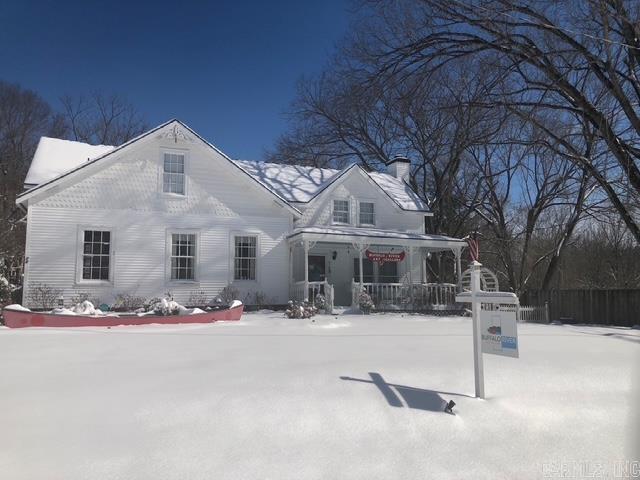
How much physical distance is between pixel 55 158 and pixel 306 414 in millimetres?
17179

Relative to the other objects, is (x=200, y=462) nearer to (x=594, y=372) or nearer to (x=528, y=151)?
(x=594, y=372)

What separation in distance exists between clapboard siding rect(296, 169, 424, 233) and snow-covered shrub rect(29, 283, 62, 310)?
30.5 ft

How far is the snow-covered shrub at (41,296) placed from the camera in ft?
52.4

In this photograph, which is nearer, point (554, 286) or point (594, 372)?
point (594, 372)

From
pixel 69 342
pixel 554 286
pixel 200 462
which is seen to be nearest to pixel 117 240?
pixel 69 342

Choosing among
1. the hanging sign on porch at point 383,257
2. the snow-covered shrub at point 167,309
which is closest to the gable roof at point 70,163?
the hanging sign on porch at point 383,257

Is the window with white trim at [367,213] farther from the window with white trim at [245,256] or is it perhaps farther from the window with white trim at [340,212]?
the window with white trim at [245,256]

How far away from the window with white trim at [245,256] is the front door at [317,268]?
319cm

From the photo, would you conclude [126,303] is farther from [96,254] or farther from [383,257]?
[383,257]

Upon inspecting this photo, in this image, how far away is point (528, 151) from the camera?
83.9 feet

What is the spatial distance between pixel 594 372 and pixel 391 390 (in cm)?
293

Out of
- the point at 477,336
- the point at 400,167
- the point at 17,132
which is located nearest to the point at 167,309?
the point at 477,336

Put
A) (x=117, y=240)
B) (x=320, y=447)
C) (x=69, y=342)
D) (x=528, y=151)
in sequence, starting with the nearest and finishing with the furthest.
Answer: (x=320, y=447)
(x=69, y=342)
(x=117, y=240)
(x=528, y=151)

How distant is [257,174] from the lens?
2281 cm
